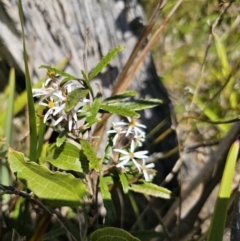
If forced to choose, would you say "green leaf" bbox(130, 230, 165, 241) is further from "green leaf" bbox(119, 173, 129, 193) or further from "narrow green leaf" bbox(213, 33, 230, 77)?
"narrow green leaf" bbox(213, 33, 230, 77)

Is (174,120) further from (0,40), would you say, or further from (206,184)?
(0,40)

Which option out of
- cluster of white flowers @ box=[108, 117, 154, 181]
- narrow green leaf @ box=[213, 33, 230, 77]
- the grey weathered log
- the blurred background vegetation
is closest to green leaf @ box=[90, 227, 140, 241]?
cluster of white flowers @ box=[108, 117, 154, 181]

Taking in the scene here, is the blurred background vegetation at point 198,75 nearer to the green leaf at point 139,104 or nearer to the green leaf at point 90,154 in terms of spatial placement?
the green leaf at point 139,104

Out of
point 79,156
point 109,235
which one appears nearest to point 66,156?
point 79,156

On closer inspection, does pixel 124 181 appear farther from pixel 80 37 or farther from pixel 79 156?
pixel 80 37

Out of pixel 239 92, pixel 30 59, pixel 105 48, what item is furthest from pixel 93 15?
pixel 239 92

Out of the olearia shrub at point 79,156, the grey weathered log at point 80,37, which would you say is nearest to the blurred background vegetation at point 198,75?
the grey weathered log at point 80,37
